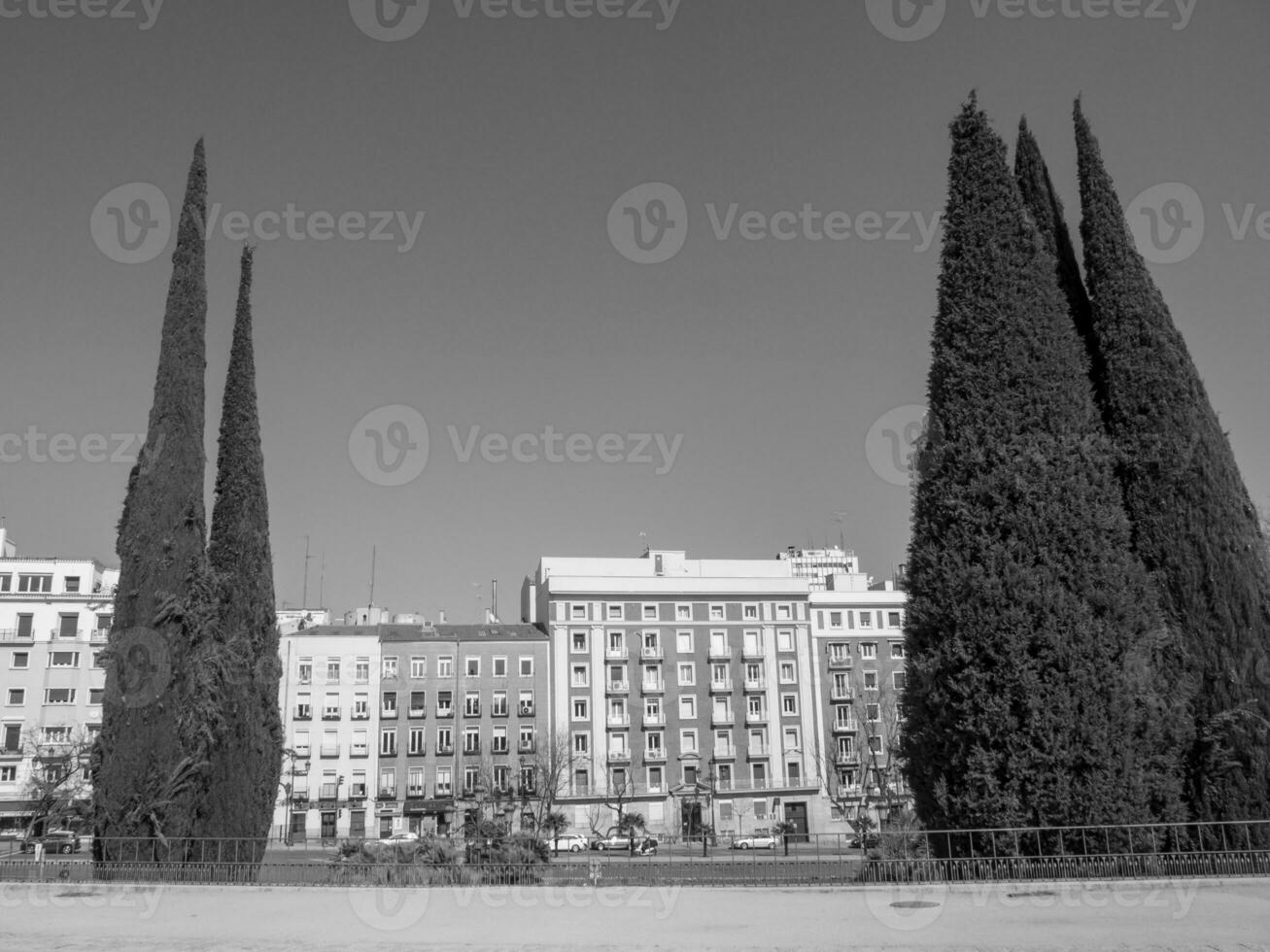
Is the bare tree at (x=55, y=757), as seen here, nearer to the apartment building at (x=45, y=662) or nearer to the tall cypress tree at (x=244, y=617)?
the apartment building at (x=45, y=662)

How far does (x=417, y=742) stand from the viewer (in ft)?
199

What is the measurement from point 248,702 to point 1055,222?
21328mm

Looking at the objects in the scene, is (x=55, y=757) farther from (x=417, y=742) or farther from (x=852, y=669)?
(x=852, y=669)

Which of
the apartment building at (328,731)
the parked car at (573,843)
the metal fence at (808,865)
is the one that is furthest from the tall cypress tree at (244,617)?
the apartment building at (328,731)

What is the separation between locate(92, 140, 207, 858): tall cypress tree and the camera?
2123cm

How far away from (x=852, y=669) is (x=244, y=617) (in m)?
48.6

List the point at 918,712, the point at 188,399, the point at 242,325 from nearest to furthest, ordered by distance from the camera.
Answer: the point at 918,712
the point at 188,399
the point at 242,325

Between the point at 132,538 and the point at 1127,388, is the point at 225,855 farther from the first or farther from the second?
the point at 1127,388

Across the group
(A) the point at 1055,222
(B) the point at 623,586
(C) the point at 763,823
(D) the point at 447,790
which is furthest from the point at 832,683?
(A) the point at 1055,222

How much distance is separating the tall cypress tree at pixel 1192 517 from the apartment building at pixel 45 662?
49.7m

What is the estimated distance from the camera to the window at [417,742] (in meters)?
60.5

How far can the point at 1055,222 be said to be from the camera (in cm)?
2303

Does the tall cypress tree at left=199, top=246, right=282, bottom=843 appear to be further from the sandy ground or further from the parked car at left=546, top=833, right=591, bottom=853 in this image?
the parked car at left=546, top=833, right=591, bottom=853

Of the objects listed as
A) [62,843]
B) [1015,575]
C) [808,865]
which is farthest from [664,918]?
[62,843]
